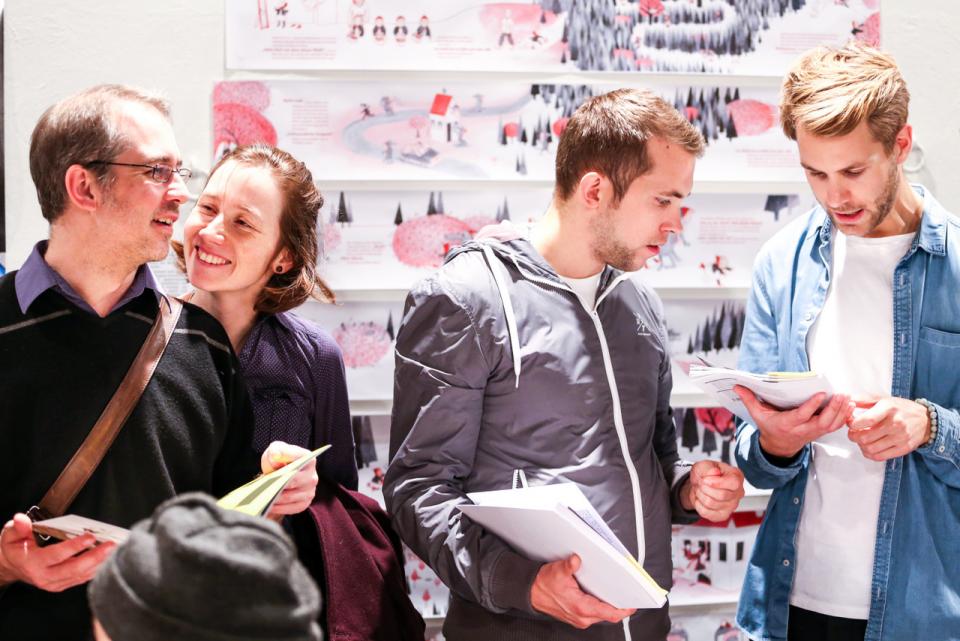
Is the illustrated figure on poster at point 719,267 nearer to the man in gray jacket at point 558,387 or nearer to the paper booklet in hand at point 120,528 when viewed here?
the man in gray jacket at point 558,387

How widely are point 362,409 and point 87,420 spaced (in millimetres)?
1377

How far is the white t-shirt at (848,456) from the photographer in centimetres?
231

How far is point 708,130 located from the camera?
325 centimetres

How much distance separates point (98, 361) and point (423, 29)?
1688mm

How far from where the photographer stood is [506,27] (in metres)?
3.13

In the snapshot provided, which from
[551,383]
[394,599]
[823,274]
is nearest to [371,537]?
[394,599]

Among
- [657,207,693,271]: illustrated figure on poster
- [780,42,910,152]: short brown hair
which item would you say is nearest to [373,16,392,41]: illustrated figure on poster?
[657,207,693,271]: illustrated figure on poster

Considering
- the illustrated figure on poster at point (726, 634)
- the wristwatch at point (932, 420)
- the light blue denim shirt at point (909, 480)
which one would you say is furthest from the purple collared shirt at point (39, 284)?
the illustrated figure on poster at point (726, 634)

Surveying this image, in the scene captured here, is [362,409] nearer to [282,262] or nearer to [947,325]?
[282,262]

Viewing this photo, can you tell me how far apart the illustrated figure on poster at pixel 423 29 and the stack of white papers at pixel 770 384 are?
1556 millimetres

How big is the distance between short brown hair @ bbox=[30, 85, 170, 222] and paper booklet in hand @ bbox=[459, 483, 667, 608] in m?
1.05

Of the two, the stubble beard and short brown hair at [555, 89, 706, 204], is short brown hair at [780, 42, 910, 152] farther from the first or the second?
the stubble beard

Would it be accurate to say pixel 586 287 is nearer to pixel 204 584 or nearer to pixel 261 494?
pixel 261 494

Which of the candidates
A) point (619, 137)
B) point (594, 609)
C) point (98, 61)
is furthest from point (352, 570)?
point (98, 61)
